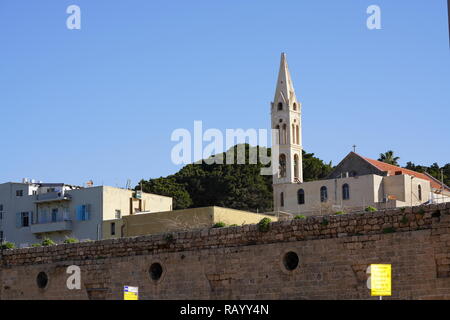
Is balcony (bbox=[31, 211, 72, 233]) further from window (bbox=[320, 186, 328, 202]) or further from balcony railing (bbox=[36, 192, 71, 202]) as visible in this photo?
window (bbox=[320, 186, 328, 202])

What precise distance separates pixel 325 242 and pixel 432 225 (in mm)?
3626

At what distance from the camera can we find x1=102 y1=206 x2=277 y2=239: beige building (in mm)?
41062

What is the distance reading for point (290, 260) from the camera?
1169 inches

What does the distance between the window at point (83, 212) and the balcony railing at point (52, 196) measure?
1.39 meters

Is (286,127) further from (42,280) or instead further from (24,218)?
(42,280)

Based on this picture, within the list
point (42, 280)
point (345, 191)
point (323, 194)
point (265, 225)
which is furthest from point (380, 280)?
point (323, 194)

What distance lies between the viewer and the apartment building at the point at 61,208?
58.8 m

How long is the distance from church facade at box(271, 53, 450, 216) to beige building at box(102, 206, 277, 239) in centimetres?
1050

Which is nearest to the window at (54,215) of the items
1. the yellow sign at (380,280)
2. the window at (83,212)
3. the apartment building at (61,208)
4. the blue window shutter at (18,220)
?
the apartment building at (61,208)

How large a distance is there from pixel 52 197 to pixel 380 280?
41.9 meters

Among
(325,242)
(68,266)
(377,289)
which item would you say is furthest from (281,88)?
(377,289)

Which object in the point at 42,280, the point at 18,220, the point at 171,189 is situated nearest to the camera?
the point at 42,280

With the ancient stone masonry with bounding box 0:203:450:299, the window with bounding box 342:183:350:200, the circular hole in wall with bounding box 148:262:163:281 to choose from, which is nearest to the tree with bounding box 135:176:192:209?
the window with bounding box 342:183:350:200

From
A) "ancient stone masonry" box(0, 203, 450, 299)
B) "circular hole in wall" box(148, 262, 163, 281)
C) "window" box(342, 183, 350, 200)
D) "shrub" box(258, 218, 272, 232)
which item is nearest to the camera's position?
"ancient stone masonry" box(0, 203, 450, 299)
